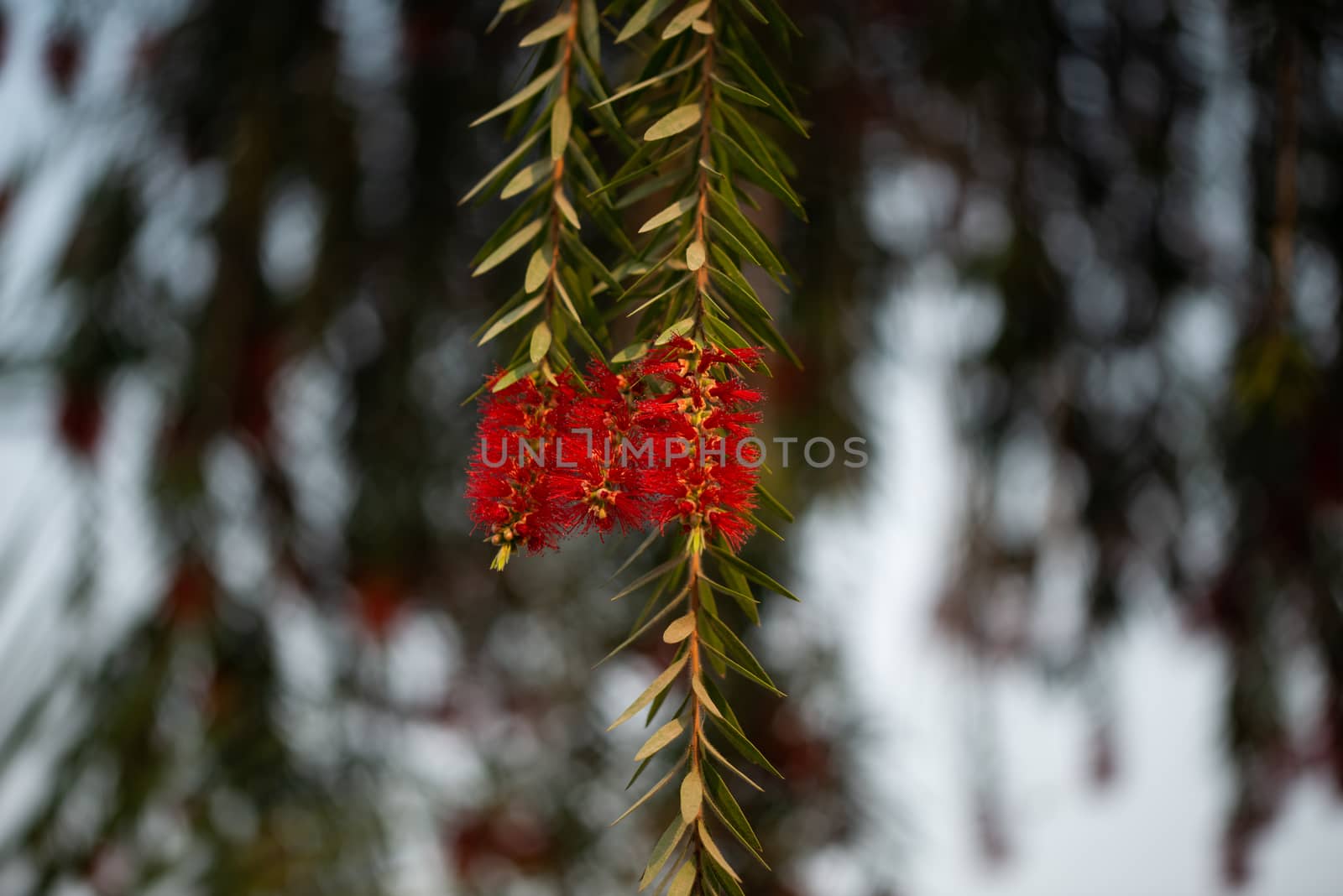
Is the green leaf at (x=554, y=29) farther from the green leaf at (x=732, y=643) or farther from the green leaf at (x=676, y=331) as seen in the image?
the green leaf at (x=732, y=643)

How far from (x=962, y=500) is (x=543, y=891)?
117 centimetres

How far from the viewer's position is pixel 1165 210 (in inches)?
61.5

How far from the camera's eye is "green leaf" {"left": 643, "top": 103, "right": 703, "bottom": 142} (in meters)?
0.45

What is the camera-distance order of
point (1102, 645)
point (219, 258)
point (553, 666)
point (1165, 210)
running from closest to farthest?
1. point (219, 258)
2. point (1165, 210)
3. point (1102, 645)
4. point (553, 666)

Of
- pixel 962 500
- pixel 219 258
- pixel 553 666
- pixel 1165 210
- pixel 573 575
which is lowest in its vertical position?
pixel 553 666

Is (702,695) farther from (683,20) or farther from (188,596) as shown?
(188,596)

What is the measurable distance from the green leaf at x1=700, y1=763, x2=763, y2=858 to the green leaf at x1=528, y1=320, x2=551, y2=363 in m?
0.18

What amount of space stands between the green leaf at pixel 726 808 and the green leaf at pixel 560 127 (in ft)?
0.93

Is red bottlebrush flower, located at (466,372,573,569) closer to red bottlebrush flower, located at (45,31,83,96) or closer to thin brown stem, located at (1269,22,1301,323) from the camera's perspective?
thin brown stem, located at (1269,22,1301,323)

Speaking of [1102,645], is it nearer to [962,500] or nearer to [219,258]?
[962,500]

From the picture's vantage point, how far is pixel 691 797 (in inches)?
15.9

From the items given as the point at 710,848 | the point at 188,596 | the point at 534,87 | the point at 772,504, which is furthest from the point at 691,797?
the point at 188,596

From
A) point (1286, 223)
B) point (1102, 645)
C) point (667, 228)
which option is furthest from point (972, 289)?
point (667, 228)

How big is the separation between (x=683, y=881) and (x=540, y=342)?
0.23 metres
